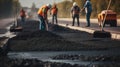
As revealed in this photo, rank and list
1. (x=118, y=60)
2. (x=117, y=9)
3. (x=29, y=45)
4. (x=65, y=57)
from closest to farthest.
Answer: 1. (x=118, y=60)
2. (x=65, y=57)
3. (x=29, y=45)
4. (x=117, y=9)

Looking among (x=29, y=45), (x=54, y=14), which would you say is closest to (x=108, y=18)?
(x=54, y=14)

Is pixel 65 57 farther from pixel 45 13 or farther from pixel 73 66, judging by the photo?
pixel 45 13

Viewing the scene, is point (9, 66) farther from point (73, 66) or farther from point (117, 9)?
point (117, 9)

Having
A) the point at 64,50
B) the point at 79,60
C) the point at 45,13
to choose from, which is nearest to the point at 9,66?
the point at 79,60

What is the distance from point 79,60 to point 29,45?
4372 millimetres

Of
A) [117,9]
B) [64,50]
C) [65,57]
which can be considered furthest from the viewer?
[117,9]

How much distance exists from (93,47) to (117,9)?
42.8 metres

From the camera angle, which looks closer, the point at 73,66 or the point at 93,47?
the point at 73,66

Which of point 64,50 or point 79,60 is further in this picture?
point 64,50

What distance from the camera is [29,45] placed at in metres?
13.7

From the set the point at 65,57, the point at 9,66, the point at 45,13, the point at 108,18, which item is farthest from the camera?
the point at 108,18

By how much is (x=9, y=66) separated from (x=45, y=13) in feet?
46.5

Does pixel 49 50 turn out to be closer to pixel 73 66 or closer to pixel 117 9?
pixel 73 66

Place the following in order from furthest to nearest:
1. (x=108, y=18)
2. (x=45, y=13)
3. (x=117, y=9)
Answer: (x=117, y=9) → (x=108, y=18) → (x=45, y=13)
